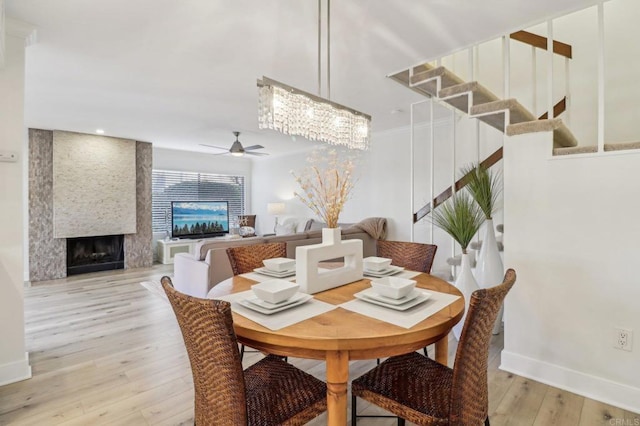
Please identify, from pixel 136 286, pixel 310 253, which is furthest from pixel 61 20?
pixel 136 286

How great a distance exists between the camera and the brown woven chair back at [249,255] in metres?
2.21

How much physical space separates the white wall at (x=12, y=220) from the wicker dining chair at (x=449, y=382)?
2.41 metres

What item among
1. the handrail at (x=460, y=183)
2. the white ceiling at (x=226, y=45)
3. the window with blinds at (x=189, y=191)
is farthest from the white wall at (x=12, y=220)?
the window with blinds at (x=189, y=191)

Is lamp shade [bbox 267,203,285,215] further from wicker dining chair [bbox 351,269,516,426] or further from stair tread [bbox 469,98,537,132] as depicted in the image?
wicker dining chair [bbox 351,269,516,426]

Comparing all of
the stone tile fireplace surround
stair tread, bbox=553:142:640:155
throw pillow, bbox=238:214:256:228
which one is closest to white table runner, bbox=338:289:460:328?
stair tread, bbox=553:142:640:155

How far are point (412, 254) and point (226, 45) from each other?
2.11 meters

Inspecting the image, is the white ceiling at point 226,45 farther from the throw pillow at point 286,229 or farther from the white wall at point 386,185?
the throw pillow at point 286,229

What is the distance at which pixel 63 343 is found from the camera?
274cm

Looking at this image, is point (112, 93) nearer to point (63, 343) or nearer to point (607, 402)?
point (63, 343)

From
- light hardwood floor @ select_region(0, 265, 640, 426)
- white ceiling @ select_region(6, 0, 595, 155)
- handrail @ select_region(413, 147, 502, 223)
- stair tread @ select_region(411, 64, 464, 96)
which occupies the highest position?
white ceiling @ select_region(6, 0, 595, 155)

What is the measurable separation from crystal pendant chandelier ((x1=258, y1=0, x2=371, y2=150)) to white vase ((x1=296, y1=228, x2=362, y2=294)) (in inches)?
26.9

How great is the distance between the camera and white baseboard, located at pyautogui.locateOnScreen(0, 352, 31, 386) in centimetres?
212

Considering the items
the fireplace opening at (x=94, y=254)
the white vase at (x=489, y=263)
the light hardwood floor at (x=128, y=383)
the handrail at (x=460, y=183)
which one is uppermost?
the handrail at (x=460, y=183)

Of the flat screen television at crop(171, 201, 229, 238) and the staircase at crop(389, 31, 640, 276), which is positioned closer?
the staircase at crop(389, 31, 640, 276)
